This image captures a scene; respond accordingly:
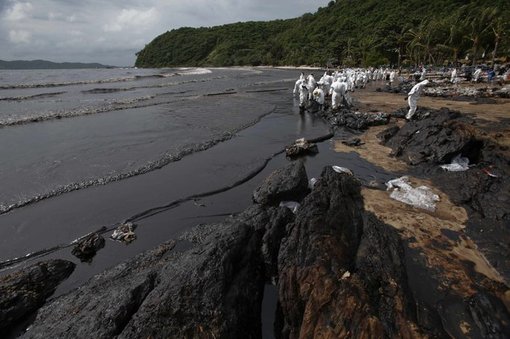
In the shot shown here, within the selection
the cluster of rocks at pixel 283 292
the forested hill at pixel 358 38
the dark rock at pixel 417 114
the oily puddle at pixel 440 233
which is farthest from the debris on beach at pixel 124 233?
the forested hill at pixel 358 38

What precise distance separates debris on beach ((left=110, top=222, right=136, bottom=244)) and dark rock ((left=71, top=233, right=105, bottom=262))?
32 centimetres

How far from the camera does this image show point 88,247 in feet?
20.9

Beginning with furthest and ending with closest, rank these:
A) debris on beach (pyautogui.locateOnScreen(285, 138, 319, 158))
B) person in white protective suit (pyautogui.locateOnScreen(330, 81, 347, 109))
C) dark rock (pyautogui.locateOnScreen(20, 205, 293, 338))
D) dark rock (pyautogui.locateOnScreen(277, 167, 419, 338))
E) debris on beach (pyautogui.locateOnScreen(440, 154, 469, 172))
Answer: person in white protective suit (pyautogui.locateOnScreen(330, 81, 347, 109)), debris on beach (pyautogui.locateOnScreen(285, 138, 319, 158)), debris on beach (pyautogui.locateOnScreen(440, 154, 469, 172)), dark rock (pyautogui.locateOnScreen(20, 205, 293, 338)), dark rock (pyautogui.locateOnScreen(277, 167, 419, 338))

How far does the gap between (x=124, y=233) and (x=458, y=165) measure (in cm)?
1053

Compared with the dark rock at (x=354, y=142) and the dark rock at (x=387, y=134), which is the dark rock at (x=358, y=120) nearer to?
the dark rock at (x=387, y=134)

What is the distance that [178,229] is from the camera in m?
7.14

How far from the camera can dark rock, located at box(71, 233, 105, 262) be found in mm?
6266

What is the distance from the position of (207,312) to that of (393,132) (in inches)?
495

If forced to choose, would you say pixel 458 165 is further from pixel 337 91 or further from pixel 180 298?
pixel 337 91

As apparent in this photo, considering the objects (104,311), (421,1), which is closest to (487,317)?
(104,311)

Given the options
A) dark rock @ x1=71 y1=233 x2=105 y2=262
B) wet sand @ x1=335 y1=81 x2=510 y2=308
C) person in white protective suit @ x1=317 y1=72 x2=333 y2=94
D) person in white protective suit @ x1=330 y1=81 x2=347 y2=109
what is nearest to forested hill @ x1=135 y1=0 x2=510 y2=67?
person in white protective suit @ x1=317 y1=72 x2=333 y2=94

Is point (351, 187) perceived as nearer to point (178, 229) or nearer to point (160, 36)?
point (178, 229)

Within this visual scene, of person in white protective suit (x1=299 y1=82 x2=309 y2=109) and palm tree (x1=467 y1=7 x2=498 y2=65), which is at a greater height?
palm tree (x1=467 y1=7 x2=498 y2=65)

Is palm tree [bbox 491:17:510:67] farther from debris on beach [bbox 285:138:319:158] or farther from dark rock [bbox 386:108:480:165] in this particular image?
debris on beach [bbox 285:138:319:158]
